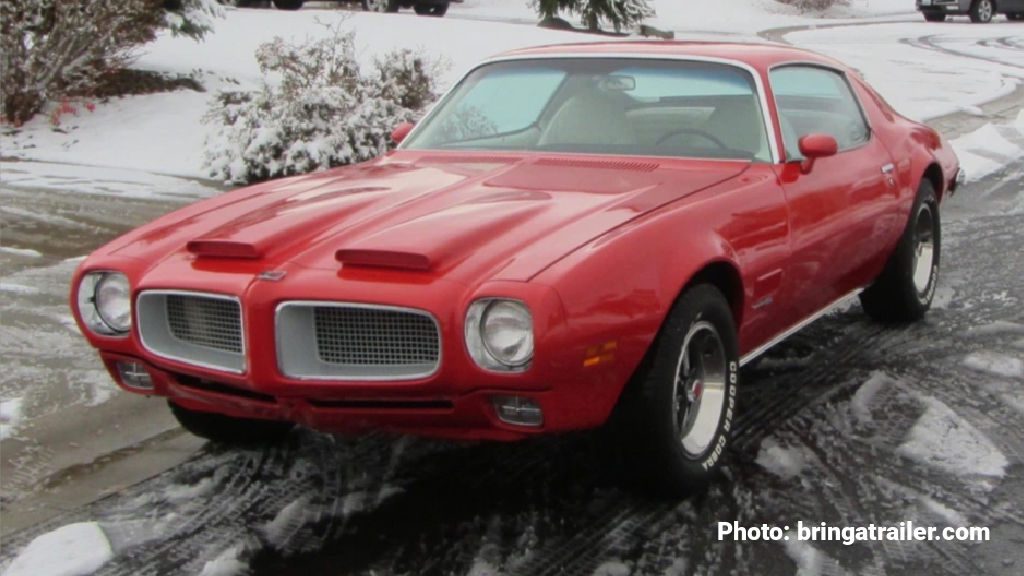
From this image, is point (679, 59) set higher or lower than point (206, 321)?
higher

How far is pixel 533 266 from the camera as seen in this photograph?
347 centimetres

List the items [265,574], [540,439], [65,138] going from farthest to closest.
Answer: [65,138] → [540,439] → [265,574]

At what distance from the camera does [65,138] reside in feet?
40.2

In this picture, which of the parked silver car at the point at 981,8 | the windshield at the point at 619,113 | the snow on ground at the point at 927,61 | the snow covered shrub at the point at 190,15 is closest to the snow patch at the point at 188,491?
the windshield at the point at 619,113

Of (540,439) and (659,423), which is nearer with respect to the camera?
(659,423)

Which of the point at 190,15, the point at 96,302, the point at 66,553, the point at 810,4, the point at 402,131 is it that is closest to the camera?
the point at 66,553

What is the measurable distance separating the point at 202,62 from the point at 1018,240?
1046 cm

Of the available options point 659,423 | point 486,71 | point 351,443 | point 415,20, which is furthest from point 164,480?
point 415,20

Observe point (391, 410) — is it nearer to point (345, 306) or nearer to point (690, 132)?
point (345, 306)

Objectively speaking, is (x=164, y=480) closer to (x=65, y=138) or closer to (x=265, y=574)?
(x=265, y=574)

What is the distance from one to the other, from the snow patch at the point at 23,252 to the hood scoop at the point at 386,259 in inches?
180

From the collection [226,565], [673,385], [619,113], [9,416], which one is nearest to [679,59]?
[619,113]

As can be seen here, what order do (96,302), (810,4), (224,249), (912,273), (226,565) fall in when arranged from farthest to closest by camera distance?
(810,4) → (912,273) → (96,302) → (224,249) → (226,565)

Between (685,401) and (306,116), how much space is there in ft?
22.3
